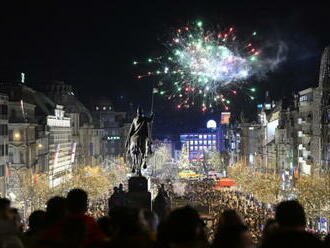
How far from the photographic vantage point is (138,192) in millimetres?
35625

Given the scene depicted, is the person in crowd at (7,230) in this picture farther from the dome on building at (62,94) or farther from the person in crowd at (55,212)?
the dome on building at (62,94)

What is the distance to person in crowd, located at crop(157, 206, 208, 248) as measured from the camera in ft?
28.3

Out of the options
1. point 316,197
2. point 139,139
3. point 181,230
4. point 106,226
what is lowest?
point 316,197

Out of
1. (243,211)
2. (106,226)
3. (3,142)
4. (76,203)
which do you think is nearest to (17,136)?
(3,142)

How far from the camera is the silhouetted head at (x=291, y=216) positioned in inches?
384

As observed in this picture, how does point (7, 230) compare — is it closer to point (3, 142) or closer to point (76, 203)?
point (76, 203)

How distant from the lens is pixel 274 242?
7.82 meters

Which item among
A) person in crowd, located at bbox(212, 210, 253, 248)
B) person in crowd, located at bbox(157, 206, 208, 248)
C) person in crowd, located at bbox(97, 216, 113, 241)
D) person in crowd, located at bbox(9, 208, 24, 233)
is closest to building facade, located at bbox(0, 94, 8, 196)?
person in crowd, located at bbox(9, 208, 24, 233)

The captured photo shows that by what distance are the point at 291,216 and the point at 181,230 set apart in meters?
2.09

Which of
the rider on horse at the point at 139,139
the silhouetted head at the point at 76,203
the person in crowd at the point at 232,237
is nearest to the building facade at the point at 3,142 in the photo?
the rider on horse at the point at 139,139

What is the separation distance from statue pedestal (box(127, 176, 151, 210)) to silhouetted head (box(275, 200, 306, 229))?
25.6 metres

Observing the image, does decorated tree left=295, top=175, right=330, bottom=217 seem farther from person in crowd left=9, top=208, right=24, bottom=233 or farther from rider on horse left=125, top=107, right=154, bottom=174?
person in crowd left=9, top=208, right=24, bottom=233

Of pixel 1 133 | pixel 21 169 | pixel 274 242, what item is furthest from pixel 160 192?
pixel 21 169

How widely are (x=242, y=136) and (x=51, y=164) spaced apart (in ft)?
271
